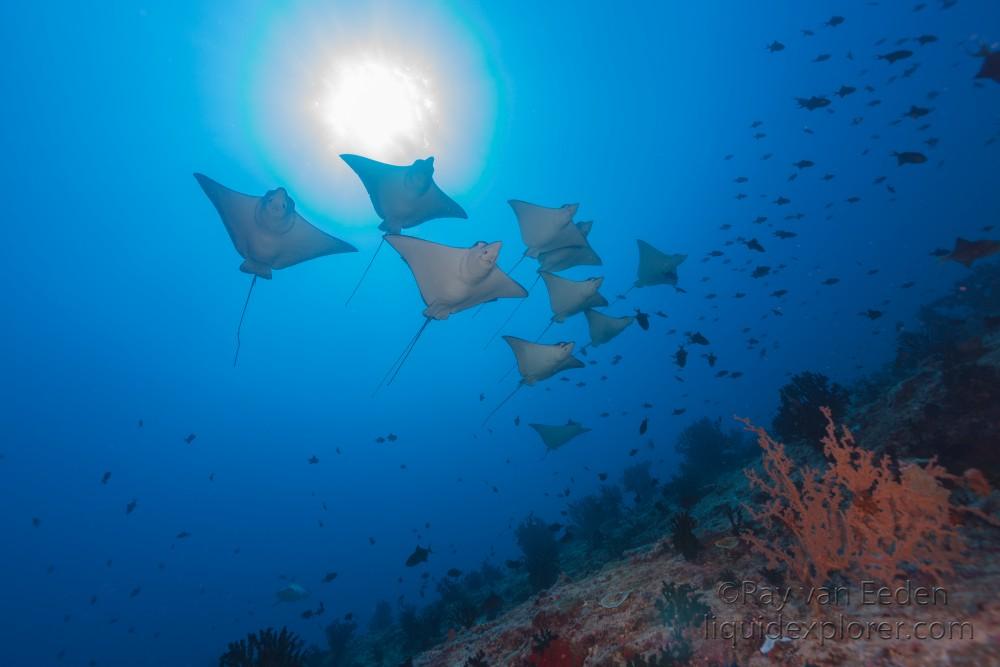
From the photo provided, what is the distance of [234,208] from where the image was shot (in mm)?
7004

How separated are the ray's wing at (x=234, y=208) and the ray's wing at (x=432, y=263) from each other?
270 centimetres

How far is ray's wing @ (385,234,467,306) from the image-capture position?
6.66m

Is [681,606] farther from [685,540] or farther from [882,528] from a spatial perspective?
[882,528]

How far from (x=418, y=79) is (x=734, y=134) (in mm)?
30500

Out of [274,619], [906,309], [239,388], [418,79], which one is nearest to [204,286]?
[239,388]

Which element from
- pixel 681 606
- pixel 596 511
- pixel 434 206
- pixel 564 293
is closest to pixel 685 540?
pixel 681 606

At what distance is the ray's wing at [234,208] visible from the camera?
22.5ft

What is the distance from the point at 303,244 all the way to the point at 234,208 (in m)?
1.28

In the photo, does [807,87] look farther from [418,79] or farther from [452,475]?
[452,475]

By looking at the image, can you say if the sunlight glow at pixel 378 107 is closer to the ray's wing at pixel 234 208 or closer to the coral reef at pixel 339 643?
the ray's wing at pixel 234 208

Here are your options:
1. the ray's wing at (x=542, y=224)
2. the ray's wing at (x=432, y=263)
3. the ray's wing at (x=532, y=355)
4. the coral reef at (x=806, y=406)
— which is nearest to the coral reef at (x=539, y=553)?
the ray's wing at (x=532, y=355)

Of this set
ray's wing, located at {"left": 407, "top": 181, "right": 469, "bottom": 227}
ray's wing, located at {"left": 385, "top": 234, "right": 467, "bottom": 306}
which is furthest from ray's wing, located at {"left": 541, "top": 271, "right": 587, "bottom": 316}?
ray's wing, located at {"left": 385, "top": 234, "right": 467, "bottom": 306}

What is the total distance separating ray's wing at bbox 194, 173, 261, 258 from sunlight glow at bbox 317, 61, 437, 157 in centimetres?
1550

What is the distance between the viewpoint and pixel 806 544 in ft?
11.3
